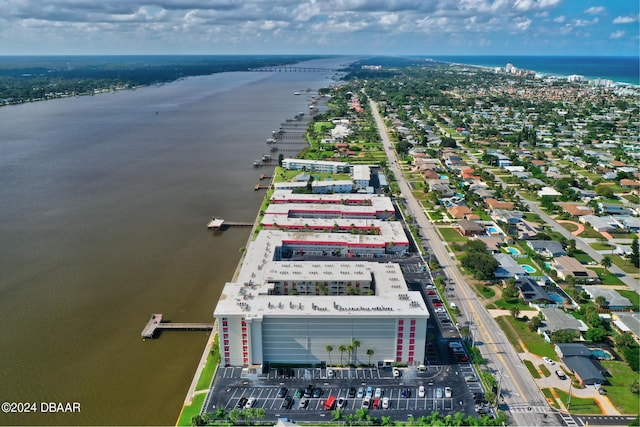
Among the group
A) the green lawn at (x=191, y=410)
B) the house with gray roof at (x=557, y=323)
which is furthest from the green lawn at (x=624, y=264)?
the green lawn at (x=191, y=410)

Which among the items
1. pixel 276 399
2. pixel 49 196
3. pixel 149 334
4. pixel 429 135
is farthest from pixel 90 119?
pixel 276 399

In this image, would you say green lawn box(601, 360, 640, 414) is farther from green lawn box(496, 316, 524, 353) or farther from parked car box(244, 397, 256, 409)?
parked car box(244, 397, 256, 409)

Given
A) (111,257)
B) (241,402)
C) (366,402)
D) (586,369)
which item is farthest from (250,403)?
(111,257)

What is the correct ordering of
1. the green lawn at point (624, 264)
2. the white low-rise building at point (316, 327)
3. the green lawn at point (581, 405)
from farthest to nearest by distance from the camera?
the green lawn at point (624, 264) < the white low-rise building at point (316, 327) < the green lawn at point (581, 405)

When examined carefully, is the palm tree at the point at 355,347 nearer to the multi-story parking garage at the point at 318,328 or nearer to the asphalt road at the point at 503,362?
the multi-story parking garage at the point at 318,328

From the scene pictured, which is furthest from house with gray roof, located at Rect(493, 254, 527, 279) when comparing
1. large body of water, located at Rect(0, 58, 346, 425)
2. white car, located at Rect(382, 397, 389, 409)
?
large body of water, located at Rect(0, 58, 346, 425)

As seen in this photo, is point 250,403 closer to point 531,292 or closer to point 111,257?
point 531,292
